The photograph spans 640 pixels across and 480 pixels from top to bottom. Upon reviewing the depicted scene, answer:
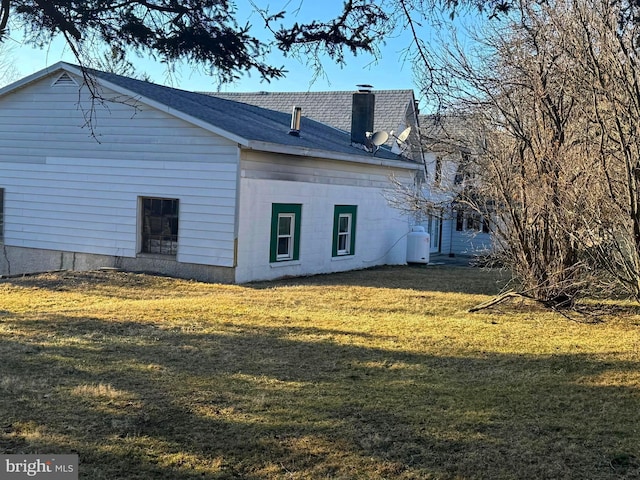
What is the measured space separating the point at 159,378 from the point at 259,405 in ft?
4.18

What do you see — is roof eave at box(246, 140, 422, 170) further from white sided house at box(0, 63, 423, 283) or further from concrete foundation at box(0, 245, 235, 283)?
concrete foundation at box(0, 245, 235, 283)

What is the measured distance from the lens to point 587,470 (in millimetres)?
4602

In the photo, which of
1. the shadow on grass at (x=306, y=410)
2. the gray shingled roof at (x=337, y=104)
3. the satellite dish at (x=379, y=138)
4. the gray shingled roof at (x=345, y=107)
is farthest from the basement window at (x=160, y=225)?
the gray shingled roof at (x=337, y=104)

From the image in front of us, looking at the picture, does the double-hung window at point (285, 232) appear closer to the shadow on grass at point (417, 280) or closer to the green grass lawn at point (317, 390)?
the shadow on grass at point (417, 280)

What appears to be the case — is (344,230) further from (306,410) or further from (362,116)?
(306,410)

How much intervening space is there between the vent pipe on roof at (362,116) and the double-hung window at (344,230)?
303 centimetres

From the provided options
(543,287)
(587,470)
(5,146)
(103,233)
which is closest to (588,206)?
(543,287)

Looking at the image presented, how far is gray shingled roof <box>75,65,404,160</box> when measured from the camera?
15087 millimetres

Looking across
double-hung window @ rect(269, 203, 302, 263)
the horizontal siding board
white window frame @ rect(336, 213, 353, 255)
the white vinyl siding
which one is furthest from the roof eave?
white window frame @ rect(336, 213, 353, 255)

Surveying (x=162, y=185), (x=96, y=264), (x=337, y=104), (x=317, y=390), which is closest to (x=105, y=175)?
(x=162, y=185)

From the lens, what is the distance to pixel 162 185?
15328mm

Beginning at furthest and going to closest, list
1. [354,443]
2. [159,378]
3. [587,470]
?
1. [159,378]
2. [354,443]
3. [587,470]

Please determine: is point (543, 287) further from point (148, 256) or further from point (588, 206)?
point (148, 256)

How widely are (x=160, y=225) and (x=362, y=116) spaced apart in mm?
8533
